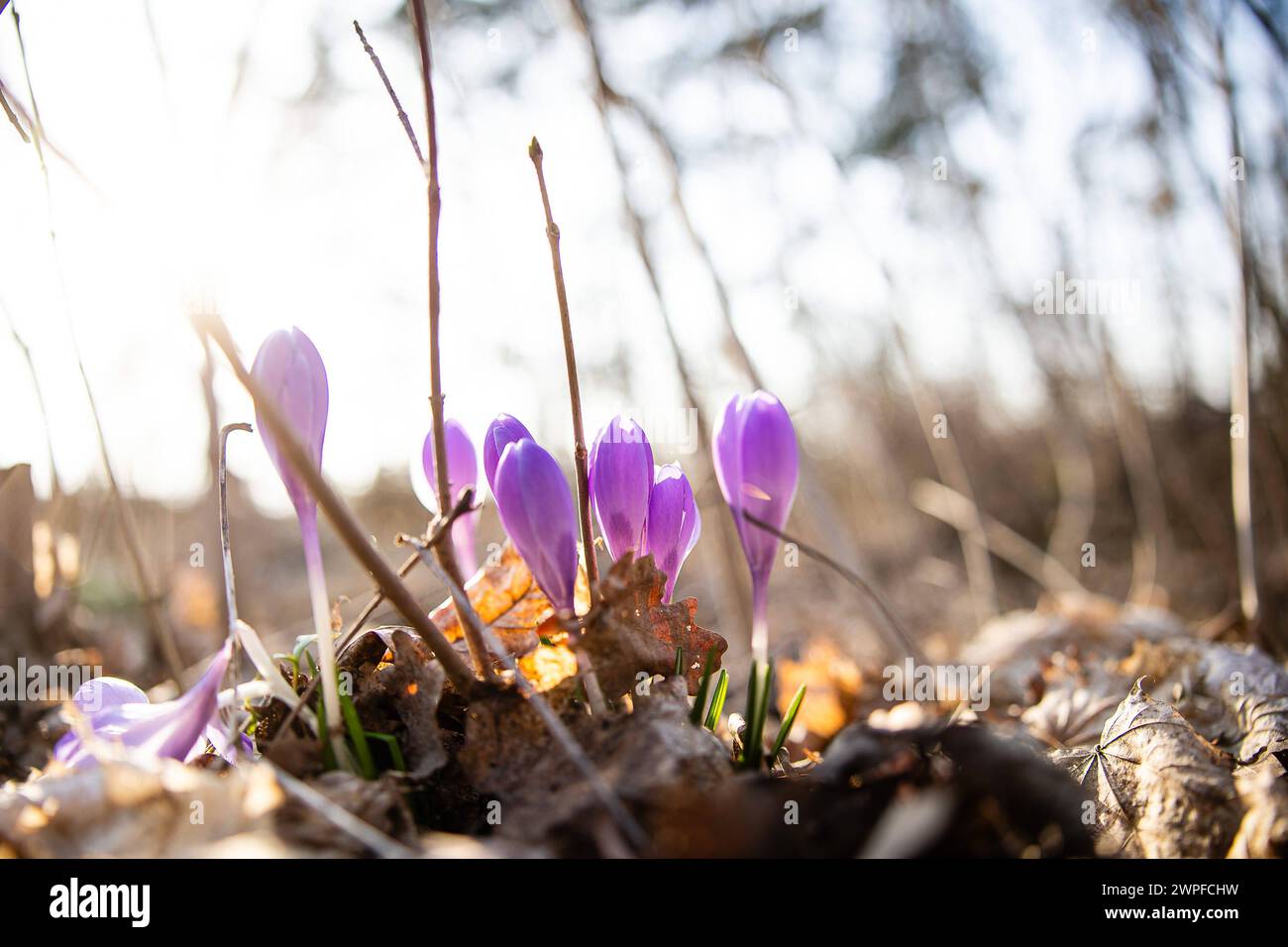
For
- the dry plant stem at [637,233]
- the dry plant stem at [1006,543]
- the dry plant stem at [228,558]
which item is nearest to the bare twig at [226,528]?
the dry plant stem at [228,558]

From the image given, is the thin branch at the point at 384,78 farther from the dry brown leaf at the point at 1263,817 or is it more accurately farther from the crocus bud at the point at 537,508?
the dry brown leaf at the point at 1263,817

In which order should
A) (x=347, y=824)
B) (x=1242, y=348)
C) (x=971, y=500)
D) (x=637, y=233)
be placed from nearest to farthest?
1. (x=347, y=824)
2. (x=1242, y=348)
3. (x=637, y=233)
4. (x=971, y=500)

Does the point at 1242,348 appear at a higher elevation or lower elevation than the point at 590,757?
higher

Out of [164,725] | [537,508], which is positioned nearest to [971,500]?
[537,508]

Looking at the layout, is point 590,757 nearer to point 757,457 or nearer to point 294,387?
point 757,457

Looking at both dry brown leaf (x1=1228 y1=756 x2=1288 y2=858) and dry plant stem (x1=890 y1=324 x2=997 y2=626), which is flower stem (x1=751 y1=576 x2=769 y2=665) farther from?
dry plant stem (x1=890 y1=324 x2=997 y2=626)
